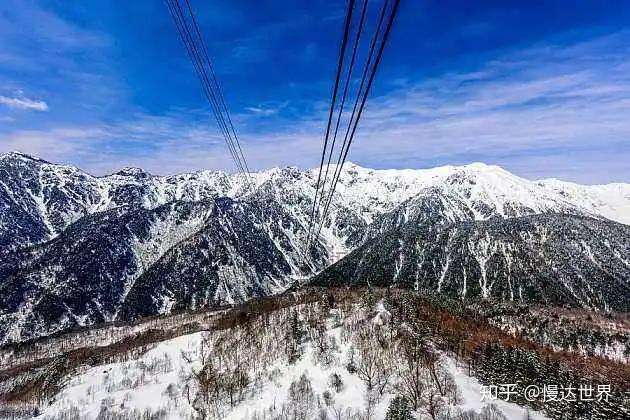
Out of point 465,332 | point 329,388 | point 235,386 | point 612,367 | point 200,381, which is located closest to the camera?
point 329,388

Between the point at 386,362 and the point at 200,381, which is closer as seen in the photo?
the point at 386,362

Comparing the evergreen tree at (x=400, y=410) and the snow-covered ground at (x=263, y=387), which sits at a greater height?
the evergreen tree at (x=400, y=410)

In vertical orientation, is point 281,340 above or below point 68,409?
above

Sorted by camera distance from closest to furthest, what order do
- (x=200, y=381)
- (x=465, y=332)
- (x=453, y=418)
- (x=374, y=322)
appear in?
(x=453, y=418) → (x=200, y=381) → (x=374, y=322) → (x=465, y=332)

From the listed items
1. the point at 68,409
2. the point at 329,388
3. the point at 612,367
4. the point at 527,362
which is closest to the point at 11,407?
the point at 68,409

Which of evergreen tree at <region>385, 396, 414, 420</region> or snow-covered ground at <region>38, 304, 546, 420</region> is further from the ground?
evergreen tree at <region>385, 396, 414, 420</region>

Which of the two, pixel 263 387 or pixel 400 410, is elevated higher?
pixel 400 410

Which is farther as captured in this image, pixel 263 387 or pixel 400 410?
pixel 263 387

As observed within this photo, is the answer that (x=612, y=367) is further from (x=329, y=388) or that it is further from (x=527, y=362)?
(x=329, y=388)

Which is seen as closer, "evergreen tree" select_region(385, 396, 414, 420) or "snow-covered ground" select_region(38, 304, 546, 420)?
"evergreen tree" select_region(385, 396, 414, 420)

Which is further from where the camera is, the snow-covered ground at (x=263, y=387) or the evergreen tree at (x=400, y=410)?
the snow-covered ground at (x=263, y=387)

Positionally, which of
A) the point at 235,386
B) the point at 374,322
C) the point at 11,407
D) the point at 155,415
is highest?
the point at 374,322
